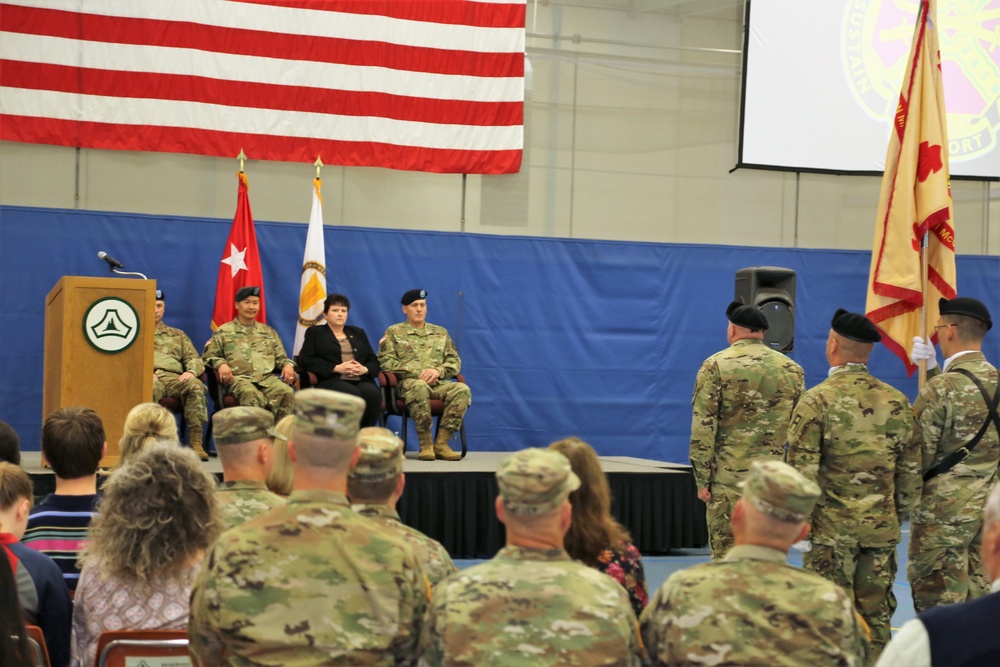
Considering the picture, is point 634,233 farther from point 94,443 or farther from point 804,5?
point 94,443

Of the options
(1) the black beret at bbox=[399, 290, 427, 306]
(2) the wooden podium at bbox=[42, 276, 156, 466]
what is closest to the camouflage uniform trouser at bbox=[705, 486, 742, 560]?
(2) the wooden podium at bbox=[42, 276, 156, 466]

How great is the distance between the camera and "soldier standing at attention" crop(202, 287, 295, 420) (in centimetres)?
742

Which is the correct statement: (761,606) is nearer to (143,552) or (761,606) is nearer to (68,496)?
(143,552)

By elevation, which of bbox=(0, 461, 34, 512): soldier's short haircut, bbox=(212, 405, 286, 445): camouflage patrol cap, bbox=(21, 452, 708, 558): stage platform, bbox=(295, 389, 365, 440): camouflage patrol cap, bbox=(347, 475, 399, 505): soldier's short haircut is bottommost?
bbox=(21, 452, 708, 558): stage platform

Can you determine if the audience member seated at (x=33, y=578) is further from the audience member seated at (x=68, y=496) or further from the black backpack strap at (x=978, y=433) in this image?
the black backpack strap at (x=978, y=433)

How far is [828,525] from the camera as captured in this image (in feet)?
12.9

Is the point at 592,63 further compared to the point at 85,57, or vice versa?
the point at 592,63

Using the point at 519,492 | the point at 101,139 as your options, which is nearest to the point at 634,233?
the point at 101,139

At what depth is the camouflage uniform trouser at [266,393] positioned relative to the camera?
291 inches

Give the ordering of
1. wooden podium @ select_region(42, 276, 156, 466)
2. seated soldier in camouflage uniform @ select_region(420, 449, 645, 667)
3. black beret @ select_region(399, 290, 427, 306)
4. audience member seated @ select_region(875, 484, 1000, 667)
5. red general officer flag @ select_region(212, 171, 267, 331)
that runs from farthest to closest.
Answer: red general officer flag @ select_region(212, 171, 267, 331) < black beret @ select_region(399, 290, 427, 306) < wooden podium @ select_region(42, 276, 156, 466) < seated soldier in camouflage uniform @ select_region(420, 449, 645, 667) < audience member seated @ select_region(875, 484, 1000, 667)

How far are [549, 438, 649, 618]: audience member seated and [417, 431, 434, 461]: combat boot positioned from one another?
5.05 meters

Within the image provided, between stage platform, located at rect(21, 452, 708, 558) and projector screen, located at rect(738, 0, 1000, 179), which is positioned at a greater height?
projector screen, located at rect(738, 0, 1000, 179)

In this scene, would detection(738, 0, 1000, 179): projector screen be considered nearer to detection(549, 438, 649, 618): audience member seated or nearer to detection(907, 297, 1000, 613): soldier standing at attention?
detection(907, 297, 1000, 613): soldier standing at attention

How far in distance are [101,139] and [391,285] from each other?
2.43 metres
